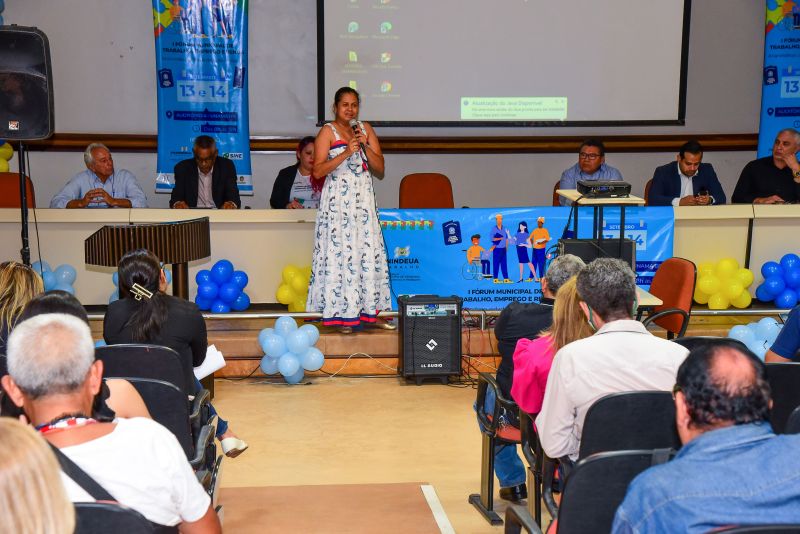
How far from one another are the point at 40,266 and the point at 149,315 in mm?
2699

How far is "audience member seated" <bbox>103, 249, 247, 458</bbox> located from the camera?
3641 mm

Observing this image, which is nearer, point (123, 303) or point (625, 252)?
point (123, 303)

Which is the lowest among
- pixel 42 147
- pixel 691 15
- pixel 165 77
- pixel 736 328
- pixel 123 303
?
pixel 736 328

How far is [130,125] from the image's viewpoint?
8.65 m

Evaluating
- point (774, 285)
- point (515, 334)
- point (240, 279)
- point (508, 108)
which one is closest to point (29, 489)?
point (515, 334)

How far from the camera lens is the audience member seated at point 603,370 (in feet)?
8.98

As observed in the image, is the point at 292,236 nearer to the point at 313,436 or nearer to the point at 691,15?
the point at 313,436

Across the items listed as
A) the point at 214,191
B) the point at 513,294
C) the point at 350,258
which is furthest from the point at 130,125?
the point at 513,294

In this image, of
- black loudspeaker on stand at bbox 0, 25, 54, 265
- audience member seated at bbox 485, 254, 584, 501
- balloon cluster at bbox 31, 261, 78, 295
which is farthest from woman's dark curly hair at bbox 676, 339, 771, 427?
balloon cluster at bbox 31, 261, 78, 295

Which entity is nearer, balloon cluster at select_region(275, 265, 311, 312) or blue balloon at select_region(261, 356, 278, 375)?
blue balloon at select_region(261, 356, 278, 375)

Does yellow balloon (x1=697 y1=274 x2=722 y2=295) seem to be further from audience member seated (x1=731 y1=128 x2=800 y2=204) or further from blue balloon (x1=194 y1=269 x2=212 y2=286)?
blue balloon (x1=194 y1=269 x2=212 y2=286)

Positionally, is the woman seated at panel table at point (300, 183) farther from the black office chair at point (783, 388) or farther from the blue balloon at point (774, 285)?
the black office chair at point (783, 388)

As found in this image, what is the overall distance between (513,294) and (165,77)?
384 cm

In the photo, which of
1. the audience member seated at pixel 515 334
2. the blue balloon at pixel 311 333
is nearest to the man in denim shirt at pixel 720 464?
the audience member seated at pixel 515 334
